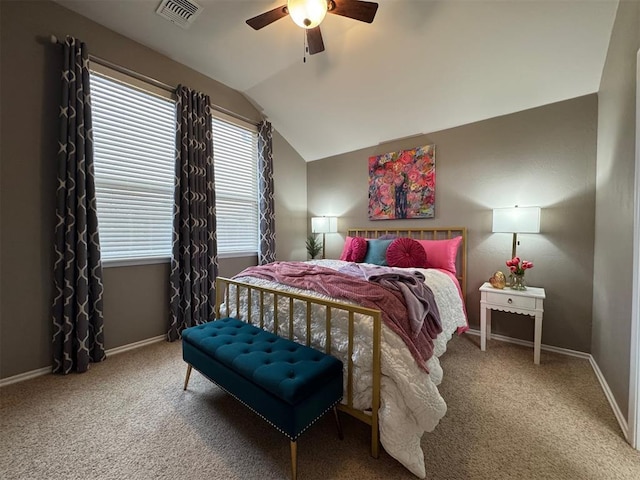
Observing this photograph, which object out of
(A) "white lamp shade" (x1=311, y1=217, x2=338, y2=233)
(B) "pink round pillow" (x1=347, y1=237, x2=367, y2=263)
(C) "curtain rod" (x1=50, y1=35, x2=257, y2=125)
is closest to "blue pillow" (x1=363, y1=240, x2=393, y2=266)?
(B) "pink round pillow" (x1=347, y1=237, x2=367, y2=263)

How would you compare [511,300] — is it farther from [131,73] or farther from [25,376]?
[131,73]

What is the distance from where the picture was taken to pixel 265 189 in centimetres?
396

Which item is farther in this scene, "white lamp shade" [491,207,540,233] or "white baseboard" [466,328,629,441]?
"white lamp shade" [491,207,540,233]

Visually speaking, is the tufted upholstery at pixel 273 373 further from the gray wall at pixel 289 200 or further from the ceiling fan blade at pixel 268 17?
the gray wall at pixel 289 200

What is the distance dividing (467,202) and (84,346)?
409 centimetres

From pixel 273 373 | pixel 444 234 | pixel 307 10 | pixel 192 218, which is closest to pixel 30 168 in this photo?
pixel 192 218

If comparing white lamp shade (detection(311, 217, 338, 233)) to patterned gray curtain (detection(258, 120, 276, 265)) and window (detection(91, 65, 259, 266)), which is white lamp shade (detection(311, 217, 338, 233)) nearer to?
patterned gray curtain (detection(258, 120, 276, 265))

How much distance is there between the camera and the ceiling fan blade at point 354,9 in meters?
1.80

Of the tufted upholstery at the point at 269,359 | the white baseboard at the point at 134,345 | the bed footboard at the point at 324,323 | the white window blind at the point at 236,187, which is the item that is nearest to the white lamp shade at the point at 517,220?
the bed footboard at the point at 324,323

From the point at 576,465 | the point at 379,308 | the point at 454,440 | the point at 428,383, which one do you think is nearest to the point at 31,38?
the point at 379,308

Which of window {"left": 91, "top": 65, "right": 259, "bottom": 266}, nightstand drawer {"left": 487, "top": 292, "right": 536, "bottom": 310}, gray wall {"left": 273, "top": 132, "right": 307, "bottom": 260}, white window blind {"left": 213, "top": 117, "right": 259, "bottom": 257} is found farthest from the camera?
gray wall {"left": 273, "top": 132, "right": 307, "bottom": 260}

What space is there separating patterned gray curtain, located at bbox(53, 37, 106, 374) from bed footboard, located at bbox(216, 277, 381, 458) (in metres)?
1.20

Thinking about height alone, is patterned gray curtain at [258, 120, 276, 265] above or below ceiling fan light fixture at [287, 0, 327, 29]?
below

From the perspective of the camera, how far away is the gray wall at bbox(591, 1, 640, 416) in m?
1.62
